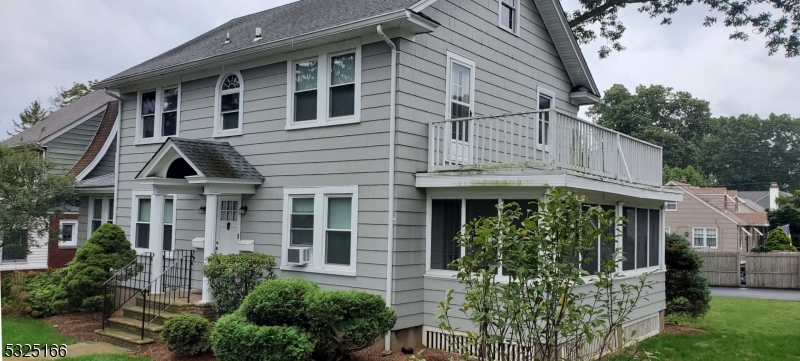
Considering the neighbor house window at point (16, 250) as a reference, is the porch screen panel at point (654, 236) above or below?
above

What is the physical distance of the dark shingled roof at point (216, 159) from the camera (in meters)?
11.1

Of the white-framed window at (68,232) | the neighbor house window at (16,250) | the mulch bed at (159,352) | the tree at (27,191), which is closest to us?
the mulch bed at (159,352)

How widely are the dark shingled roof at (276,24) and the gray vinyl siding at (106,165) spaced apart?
4613 mm

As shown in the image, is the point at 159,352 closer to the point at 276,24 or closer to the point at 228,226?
the point at 228,226

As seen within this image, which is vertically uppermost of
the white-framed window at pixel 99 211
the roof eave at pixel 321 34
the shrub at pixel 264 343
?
the roof eave at pixel 321 34

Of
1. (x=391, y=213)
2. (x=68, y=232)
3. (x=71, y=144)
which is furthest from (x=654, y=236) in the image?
(x=68, y=232)

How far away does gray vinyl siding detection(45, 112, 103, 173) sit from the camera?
20.1 m

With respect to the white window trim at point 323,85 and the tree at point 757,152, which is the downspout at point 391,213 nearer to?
the white window trim at point 323,85

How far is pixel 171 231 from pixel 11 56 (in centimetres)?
819

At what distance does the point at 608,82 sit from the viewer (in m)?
64.3

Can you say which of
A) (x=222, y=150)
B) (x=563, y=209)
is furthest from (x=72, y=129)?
(x=563, y=209)

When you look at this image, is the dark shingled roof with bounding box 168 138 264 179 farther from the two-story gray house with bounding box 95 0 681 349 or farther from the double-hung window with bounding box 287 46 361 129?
the double-hung window with bounding box 287 46 361 129

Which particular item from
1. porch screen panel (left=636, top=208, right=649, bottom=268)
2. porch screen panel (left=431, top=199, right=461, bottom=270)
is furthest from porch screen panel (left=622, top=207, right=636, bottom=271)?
porch screen panel (left=431, top=199, right=461, bottom=270)

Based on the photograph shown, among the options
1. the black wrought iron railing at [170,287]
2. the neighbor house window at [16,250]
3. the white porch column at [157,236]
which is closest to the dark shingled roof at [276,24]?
the white porch column at [157,236]
